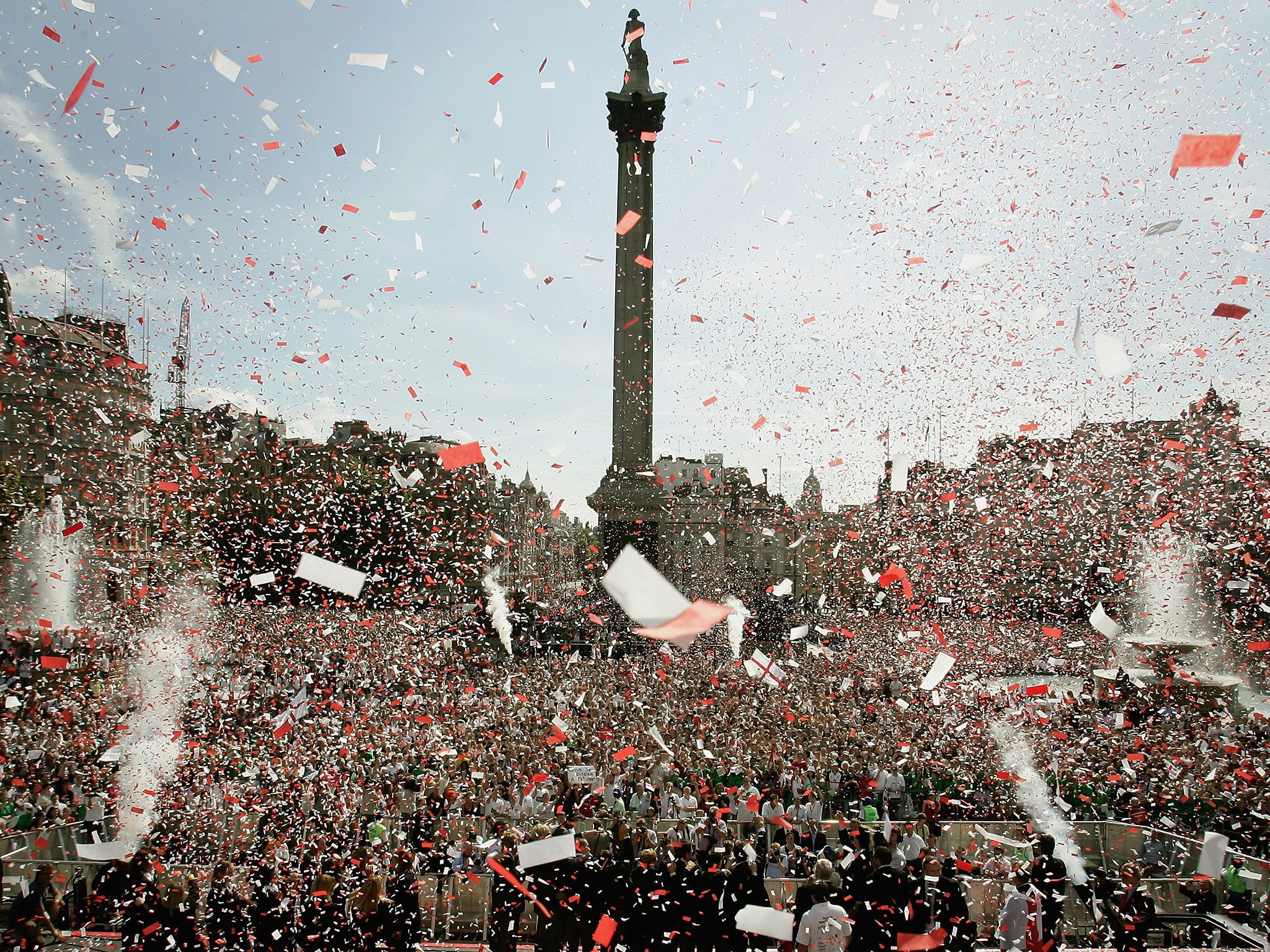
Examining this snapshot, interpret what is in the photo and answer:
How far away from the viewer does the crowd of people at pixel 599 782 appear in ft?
21.9

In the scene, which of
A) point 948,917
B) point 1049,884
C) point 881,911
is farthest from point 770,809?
point 1049,884

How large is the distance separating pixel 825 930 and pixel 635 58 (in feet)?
94.6

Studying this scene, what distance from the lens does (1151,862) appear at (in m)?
8.63

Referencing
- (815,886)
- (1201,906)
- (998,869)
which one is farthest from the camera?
(1201,906)

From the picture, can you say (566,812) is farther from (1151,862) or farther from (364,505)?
(364,505)

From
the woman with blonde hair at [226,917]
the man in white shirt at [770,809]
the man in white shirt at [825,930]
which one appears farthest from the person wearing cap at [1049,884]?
the woman with blonde hair at [226,917]

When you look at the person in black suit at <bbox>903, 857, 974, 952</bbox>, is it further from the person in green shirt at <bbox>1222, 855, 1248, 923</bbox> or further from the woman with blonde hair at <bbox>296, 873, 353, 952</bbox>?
the woman with blonde hair at <bbox>296, 873, 353, 952</bbox>

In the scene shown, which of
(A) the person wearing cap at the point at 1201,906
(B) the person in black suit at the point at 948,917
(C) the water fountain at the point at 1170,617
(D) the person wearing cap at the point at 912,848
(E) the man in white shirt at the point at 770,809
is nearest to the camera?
(B) the person in black suit at the point at 948,917

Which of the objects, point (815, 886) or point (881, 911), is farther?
point (881, 911)

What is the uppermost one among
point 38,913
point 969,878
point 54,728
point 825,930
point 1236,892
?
point 825,930

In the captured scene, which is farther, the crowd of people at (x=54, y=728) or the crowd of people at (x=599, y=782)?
the crowd of people at (x=54, y=728)

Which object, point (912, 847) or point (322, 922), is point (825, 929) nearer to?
point (912, 847)

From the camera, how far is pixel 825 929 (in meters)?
4.72

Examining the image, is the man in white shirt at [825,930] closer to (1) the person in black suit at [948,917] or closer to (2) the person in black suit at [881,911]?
(2) the person in black suit at [881,911]
